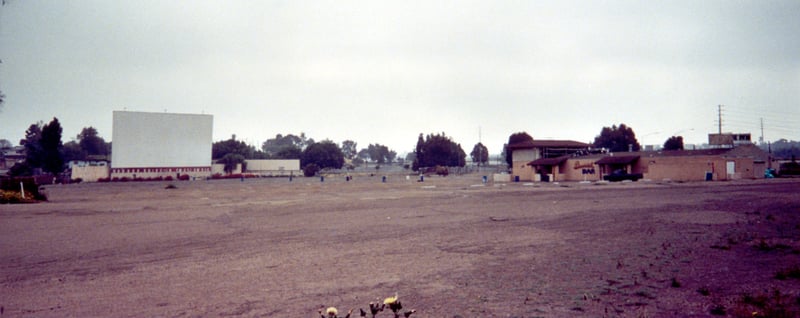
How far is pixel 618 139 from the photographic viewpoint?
10025cm

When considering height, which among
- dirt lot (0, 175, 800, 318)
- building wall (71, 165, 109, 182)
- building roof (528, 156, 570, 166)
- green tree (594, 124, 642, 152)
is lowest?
dirt lot (0, 175, 800, 318)

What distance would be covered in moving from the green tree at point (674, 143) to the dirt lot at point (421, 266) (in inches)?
3545

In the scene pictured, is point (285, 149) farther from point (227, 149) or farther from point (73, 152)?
point (73, 152)

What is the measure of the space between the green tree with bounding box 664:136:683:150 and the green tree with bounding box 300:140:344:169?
76.8 m

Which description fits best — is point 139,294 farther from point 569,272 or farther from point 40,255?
point 569,272

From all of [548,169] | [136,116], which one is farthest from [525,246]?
[136,116]

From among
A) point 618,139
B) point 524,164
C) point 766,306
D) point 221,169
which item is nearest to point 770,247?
point 766,306

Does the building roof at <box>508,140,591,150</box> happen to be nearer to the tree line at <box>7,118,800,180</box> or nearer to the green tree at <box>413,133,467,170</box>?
the tree line at <box>7,118,800,180</box>

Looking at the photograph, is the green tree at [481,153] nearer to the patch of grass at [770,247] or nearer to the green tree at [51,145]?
the green tree at [51,145]

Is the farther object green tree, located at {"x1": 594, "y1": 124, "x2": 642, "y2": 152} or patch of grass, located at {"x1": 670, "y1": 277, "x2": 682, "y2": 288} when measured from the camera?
green tree, located at {"x1": 594, "y1": 124, "x2": 642, "y2": 152}

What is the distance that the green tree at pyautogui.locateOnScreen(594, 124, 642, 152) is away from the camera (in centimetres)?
9975

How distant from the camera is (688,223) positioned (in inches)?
598

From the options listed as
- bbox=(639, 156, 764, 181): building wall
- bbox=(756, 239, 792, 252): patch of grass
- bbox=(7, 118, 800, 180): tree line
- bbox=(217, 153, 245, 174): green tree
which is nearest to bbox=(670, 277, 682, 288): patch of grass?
bbox=(756, 239, 792, 252): patch of grass

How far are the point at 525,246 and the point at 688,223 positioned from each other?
6.96 m
